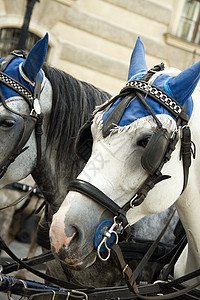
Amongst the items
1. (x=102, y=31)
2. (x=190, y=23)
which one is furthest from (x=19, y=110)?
(x=190, y=23)

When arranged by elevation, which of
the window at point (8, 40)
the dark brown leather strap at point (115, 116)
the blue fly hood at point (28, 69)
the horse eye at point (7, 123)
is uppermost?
the dark brown leather strap at point (115, 116)

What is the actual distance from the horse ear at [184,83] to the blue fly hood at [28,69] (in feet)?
2.85

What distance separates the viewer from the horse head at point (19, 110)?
269 centimetres

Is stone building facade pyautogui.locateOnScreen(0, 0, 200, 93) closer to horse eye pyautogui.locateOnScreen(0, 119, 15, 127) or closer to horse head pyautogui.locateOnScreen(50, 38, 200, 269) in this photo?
horse eye pyautogui.locateOnScreen(0, 119, 15, 127)

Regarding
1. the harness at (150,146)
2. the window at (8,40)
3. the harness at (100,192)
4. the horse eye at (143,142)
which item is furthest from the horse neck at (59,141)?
the window at (8,40)

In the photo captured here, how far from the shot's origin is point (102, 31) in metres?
8.95

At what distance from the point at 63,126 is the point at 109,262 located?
782 mm

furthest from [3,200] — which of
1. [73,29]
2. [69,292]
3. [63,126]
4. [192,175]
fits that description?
[73,29]

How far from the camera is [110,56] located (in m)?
9.11

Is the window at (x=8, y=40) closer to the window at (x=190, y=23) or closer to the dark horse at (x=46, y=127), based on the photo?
the window at (x=190, y=23)

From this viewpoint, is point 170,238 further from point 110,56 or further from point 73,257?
point 110,56

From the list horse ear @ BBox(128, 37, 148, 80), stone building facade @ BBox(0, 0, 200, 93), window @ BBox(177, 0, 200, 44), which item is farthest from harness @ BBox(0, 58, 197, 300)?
Answer: window @ BBox(177, 0, 200, 44)

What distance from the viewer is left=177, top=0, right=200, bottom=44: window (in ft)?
32.1

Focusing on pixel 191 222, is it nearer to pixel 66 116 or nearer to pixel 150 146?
pixel 150 146
